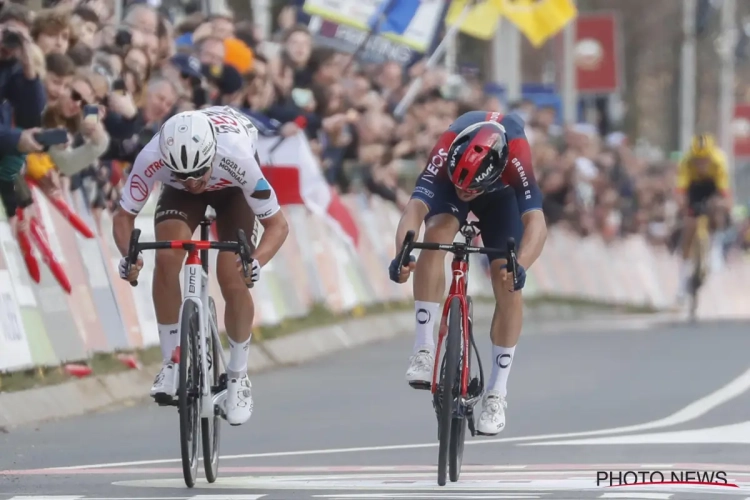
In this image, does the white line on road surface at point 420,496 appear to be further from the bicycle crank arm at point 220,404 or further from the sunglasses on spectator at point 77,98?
the sunglasses on spectator at point 77,98

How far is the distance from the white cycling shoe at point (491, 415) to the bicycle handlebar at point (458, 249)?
78cm

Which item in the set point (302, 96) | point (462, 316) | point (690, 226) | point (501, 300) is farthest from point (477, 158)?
point (690, 226)

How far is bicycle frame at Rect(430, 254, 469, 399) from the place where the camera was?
9.86m

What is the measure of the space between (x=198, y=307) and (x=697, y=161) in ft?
51.2

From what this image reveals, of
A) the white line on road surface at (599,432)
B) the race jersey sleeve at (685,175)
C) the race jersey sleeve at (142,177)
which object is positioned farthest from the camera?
the race jersey sleeve at (685,175)

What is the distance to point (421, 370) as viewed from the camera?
10.2m

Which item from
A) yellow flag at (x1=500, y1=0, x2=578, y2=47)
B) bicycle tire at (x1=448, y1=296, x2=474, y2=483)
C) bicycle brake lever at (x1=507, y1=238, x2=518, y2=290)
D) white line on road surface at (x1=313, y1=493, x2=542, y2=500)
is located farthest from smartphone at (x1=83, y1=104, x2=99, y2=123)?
yellow flag at (x1=500, y1=0, x2=578, y2=47)

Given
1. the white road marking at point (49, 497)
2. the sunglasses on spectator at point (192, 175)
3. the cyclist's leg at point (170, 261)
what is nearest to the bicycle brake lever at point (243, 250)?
the sunglasses on spectator at point (192, 175)

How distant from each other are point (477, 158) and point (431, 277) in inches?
30.9

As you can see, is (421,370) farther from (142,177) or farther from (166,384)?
(142,177)

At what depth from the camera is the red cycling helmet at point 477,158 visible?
9859 millimetres

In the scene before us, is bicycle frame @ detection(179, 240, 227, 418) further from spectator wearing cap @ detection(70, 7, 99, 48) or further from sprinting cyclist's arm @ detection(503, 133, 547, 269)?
spectator wearing cap @ detection(70, 7, 99, 48)

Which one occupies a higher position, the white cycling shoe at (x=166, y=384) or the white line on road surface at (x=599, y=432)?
the white cycling shoe at (x=166, y=384)

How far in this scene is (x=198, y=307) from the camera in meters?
9.77
